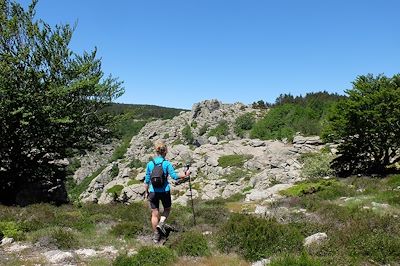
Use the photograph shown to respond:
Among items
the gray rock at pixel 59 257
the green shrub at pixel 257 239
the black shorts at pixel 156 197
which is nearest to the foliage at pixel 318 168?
the green shrub at pixel 257 239

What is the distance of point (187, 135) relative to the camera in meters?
97.2

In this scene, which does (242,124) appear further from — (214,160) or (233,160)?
(233,160)

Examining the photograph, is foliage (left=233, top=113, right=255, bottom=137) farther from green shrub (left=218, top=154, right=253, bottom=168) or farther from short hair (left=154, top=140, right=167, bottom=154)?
short hair (left=154, top=140, right=167, bottom=154)

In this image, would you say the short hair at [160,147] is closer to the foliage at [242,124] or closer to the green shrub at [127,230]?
the green shrub at [127,230]

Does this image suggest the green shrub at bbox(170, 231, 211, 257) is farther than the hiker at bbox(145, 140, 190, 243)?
No

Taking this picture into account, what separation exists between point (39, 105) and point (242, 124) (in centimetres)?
8542

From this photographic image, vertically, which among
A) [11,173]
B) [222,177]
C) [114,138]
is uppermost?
[114,138]

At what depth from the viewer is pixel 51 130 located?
20094 millimetres

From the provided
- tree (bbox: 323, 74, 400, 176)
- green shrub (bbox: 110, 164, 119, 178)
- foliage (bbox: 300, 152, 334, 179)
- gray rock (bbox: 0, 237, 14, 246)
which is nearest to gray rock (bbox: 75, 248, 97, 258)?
gray rock (bbox: 0, 237, 14, 246)

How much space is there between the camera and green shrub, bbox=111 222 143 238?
10.7 metres

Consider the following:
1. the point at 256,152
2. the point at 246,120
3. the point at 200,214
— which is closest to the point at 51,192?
the point at 200,214

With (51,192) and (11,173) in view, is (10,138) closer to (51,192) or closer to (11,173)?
(11,173)

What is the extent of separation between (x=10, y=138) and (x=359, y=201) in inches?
652

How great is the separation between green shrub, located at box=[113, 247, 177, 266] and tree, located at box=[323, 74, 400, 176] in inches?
968
